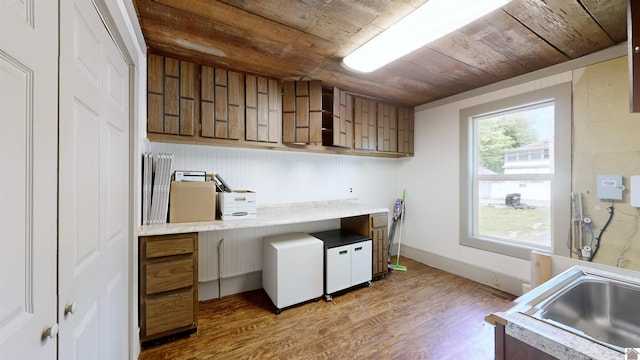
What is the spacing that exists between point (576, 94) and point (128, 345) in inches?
165

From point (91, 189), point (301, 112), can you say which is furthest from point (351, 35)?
point (91, 189)

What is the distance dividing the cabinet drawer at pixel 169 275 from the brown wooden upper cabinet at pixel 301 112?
4.87 ft

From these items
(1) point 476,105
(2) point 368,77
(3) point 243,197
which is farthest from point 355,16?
(1) point 476,105

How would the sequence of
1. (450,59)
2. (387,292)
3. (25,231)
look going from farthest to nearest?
(387,292)
(450,59)
(25,231)

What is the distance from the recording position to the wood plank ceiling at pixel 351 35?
4.93 ft

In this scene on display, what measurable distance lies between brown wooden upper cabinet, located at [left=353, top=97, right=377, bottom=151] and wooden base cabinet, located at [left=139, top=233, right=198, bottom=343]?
2.17 meters

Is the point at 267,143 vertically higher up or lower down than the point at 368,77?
lower down

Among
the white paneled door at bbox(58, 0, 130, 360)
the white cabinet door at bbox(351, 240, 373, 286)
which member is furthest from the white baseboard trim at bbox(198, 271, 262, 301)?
the white cabinet door at bbox(351, 240, 373, 286)

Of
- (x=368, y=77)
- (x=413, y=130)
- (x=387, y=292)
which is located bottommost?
(x=387, y=292)

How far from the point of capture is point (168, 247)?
1.77m

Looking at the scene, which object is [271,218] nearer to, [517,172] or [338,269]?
[338,269]

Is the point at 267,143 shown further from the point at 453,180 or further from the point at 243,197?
the point at 453,180

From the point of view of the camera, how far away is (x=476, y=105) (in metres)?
2.91

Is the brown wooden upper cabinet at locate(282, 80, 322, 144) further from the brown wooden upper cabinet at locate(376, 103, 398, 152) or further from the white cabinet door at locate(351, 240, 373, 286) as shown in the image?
the white cabinet door at locate(351, 240, 373, 286)
